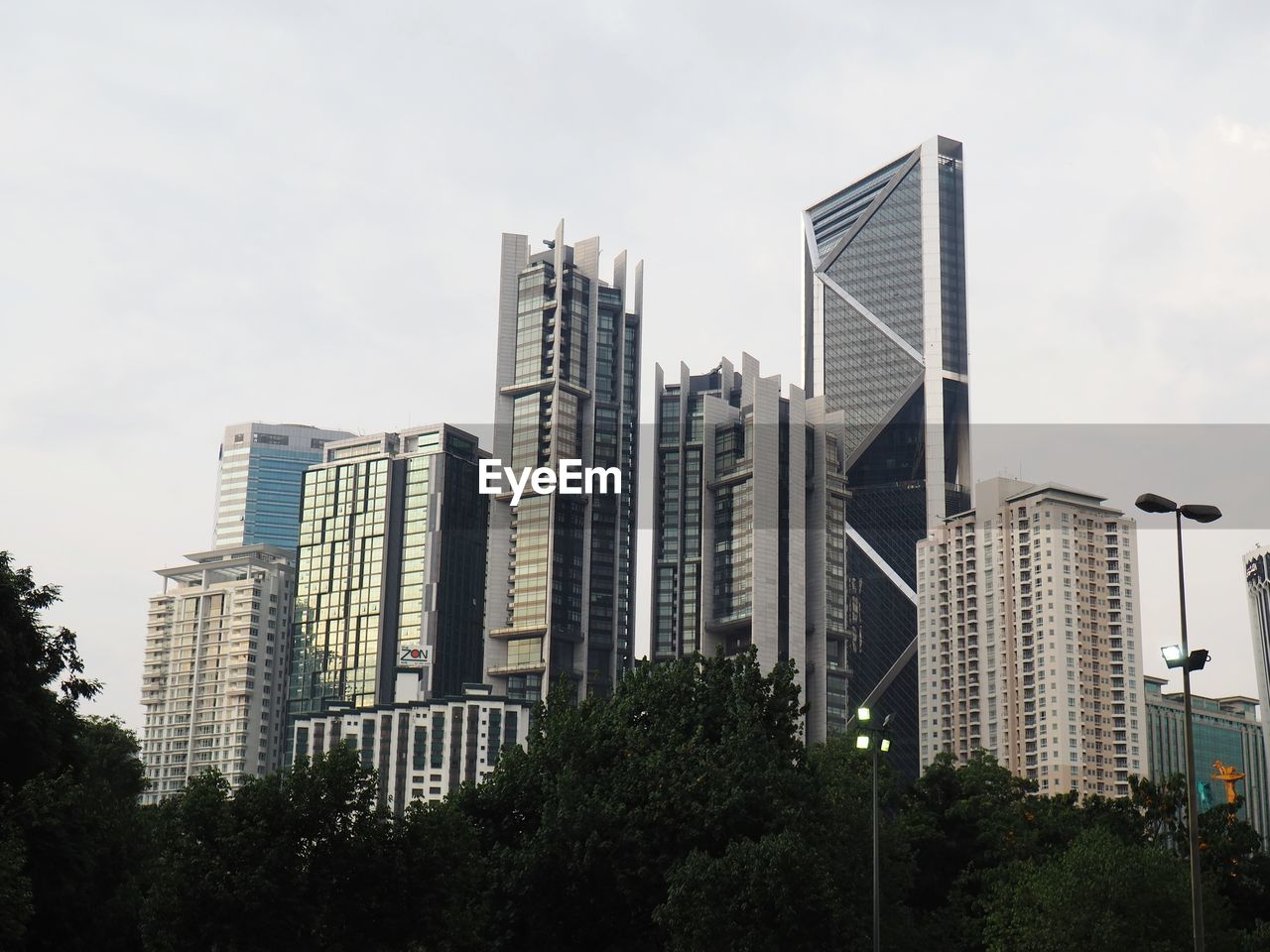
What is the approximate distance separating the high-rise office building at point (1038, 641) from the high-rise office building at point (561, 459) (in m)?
37.5

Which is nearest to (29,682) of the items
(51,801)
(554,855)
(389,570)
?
(51,801)

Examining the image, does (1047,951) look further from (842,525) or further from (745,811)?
(842,525)

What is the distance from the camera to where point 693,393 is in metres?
194

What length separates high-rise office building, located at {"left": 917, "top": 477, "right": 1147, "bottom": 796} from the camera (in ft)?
545

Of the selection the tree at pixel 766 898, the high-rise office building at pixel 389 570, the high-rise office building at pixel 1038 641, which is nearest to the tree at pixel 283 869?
the tree at pixel 766 898

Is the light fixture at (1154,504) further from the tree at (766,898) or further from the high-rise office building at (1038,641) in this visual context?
the high-rise office building at (1038,641)

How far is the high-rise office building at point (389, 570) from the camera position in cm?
18875

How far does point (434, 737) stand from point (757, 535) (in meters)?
42.5

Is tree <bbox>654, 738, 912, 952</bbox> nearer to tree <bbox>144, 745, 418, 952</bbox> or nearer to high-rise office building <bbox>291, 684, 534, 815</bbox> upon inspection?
tree <bbox>144, 745, 418, 952</bbox>

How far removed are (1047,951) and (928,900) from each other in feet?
50.1

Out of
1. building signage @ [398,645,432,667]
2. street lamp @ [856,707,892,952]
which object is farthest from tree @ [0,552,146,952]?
building signage @ [398,645,432,667]

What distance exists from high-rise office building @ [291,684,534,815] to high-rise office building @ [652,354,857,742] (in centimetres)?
1858

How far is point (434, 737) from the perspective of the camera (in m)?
172

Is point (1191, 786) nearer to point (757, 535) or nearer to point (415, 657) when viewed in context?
point (757, 535)
